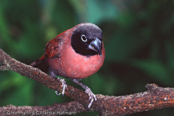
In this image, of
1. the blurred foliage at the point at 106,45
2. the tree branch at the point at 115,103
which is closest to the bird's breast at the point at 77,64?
the tree branch at the point at 115,103

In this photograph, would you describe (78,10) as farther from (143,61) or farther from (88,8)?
(143,61)

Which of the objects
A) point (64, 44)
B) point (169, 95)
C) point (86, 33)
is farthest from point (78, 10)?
point (169, 95)

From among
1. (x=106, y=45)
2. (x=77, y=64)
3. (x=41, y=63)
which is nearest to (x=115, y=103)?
(x=77, y=64)

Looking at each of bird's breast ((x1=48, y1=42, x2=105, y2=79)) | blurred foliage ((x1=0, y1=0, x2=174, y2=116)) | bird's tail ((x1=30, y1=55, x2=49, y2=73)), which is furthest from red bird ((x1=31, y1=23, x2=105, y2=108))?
blurred foliage ((x1=0, y1=0, x2=174, y2=116))

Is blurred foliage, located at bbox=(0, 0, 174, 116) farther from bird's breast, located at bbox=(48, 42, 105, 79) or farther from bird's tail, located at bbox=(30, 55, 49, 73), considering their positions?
bird's breast, located at bbox=(48, 42, 105, 79)

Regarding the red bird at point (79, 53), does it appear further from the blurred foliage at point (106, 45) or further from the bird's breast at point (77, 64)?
the blurred foliage at point (106, 45)

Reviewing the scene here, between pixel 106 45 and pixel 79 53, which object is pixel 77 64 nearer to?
pixel 79 53
